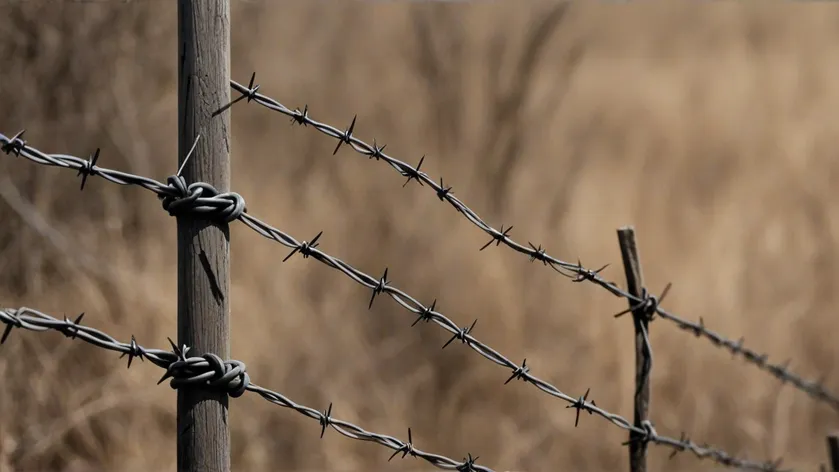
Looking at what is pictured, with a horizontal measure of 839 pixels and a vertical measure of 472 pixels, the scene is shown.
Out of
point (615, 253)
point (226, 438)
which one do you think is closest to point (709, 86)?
point (615, 253)

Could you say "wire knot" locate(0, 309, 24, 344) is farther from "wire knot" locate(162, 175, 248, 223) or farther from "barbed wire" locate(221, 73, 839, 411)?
"barbed wire" locate(221, 73, 839, 411)

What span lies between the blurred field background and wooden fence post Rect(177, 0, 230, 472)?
2377mm

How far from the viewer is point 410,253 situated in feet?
14.3

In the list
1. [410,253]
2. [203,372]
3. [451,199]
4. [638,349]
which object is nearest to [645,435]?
[638,349]

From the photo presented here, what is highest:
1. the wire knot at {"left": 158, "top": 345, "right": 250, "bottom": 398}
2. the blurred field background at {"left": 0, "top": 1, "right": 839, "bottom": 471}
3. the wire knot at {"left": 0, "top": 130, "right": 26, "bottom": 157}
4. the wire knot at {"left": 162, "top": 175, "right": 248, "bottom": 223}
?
the blurred field background at {"left": 0, "top": 1, "right": 839, "bottom": 471}

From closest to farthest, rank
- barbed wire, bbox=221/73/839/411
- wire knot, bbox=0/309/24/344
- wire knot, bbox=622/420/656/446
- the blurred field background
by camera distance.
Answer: wire knot, bbox=0/309/24/344, barbed wire, bbox=221/73/839/411, wire knot, bbox=622/420/656/446, the blurred field background

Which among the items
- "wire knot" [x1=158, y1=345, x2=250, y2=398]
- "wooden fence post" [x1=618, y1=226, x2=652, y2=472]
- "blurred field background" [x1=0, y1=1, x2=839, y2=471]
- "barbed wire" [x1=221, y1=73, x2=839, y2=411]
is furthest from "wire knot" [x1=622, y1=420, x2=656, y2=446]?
"blurred field background" [x1=0, y1=1, x2=839, y2=471]

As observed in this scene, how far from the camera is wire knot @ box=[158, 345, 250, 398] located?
1.29 m

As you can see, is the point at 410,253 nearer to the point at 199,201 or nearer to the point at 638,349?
the point at 638,349

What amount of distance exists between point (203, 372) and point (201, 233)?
0.20 m

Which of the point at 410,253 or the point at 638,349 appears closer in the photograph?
the point at 638,349

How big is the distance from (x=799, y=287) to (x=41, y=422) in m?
3.92

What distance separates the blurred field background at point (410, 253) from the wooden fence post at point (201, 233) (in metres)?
2.38

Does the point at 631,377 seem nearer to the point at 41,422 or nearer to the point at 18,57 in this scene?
the point at 41,422
